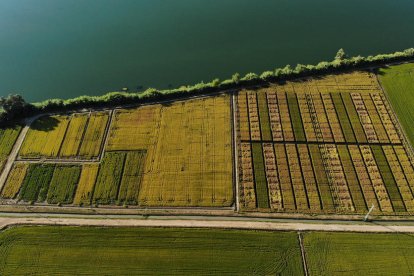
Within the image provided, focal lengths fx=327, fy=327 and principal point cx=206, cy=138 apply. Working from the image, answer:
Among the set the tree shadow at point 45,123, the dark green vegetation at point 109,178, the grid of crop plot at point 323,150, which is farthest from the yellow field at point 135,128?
the grid of crop plot at point 323,150

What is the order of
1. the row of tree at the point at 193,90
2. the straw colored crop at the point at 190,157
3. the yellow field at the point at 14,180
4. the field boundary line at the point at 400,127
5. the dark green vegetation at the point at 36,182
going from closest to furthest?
the straw colored crop at the point at 190,157
the dark green vegetation at the point at 36,182
the yellow field at the point at 14,180
the field boundary line at the point at 400,127
the row of tree at the point at 193,90

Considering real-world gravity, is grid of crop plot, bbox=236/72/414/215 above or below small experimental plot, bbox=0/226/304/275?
above

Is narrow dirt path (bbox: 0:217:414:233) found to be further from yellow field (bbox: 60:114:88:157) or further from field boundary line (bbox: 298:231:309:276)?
yellow field (bbox: 60:114:88:157)

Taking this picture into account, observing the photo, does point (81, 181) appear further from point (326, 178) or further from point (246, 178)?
point (326, 178)

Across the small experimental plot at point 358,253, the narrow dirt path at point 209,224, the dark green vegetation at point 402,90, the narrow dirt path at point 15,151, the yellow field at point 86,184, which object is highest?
the dark green vegetation at point 402,90

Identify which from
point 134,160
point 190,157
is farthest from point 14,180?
point 190,157

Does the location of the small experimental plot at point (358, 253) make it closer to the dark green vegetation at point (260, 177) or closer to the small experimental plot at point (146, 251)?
the small experimental plot at point (146, 251)

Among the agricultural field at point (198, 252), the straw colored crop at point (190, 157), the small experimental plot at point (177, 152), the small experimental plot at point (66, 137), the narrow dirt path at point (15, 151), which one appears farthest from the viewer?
the small experimental plot at point (66, 137)

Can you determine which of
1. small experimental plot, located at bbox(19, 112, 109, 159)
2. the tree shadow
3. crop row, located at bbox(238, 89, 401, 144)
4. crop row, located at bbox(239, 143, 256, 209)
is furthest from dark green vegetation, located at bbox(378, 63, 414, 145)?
the tree shadow
